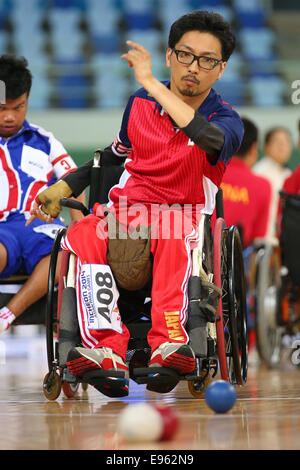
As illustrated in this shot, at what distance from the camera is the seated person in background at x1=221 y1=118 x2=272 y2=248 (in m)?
4.78

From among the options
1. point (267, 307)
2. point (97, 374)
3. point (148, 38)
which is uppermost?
point (148, 38)

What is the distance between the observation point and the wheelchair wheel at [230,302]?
2.46 m

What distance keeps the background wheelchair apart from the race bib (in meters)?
2.07

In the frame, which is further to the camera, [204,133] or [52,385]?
[52,385]

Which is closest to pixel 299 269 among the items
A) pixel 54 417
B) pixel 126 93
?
pixel 54 417

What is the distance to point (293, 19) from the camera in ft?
41.0

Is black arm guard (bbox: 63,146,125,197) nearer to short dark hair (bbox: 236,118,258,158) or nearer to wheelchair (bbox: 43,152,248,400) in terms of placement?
wheelchair (bbox: 43,152,248,400)

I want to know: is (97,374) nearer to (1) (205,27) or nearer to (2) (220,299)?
(2) (220,299)

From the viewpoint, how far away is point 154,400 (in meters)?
2.49

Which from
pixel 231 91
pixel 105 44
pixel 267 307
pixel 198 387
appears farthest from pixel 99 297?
pixel 105 44

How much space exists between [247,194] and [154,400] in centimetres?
252

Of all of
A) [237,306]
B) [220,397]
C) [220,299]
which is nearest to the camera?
[220,397]

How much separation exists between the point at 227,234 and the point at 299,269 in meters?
1.69

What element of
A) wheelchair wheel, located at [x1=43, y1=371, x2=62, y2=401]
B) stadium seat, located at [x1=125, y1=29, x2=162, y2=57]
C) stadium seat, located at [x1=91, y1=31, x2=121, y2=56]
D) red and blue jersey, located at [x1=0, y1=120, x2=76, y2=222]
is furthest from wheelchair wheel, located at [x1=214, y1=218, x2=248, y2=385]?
stadium seat, located at [x1=91, y1=31, x2=121, y2=56]
